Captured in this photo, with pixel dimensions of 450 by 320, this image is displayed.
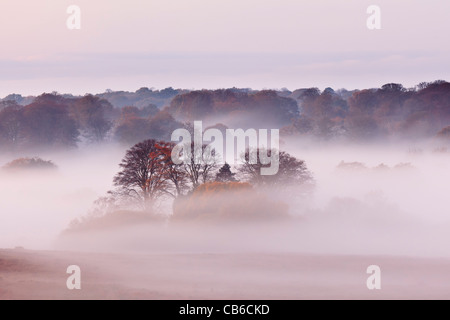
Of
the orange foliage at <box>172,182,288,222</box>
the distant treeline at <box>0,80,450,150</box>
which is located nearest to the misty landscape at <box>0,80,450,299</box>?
the orange foliage at <box>172,182,288,222</box>

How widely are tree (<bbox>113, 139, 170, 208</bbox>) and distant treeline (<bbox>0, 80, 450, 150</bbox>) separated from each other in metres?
59.4

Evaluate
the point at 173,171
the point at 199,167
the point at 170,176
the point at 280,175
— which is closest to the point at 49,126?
the point at 199,167

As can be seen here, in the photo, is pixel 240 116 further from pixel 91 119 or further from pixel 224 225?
pixel 224 225

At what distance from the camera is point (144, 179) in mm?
56531

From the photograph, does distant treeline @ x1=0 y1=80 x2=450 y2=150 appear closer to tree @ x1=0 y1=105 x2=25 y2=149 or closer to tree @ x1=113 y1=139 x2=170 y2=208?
tree @ x1=0 y1=105 x2=25 y2=149

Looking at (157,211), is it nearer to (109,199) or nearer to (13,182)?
(109,199)

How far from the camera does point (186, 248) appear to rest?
45.5m

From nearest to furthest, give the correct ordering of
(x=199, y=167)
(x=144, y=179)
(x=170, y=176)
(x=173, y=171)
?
1. (x=170, y=176)
2. (x=173, y=171)
3. (x=144, y=179)
4. (x=199, y=167)

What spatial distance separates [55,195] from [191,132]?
49.8 metres

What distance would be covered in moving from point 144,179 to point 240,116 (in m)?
93.0

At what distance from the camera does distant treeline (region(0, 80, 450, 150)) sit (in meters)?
122

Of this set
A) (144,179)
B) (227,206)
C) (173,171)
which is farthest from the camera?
(144,179)

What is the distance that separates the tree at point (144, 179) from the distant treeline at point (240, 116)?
59.4m
